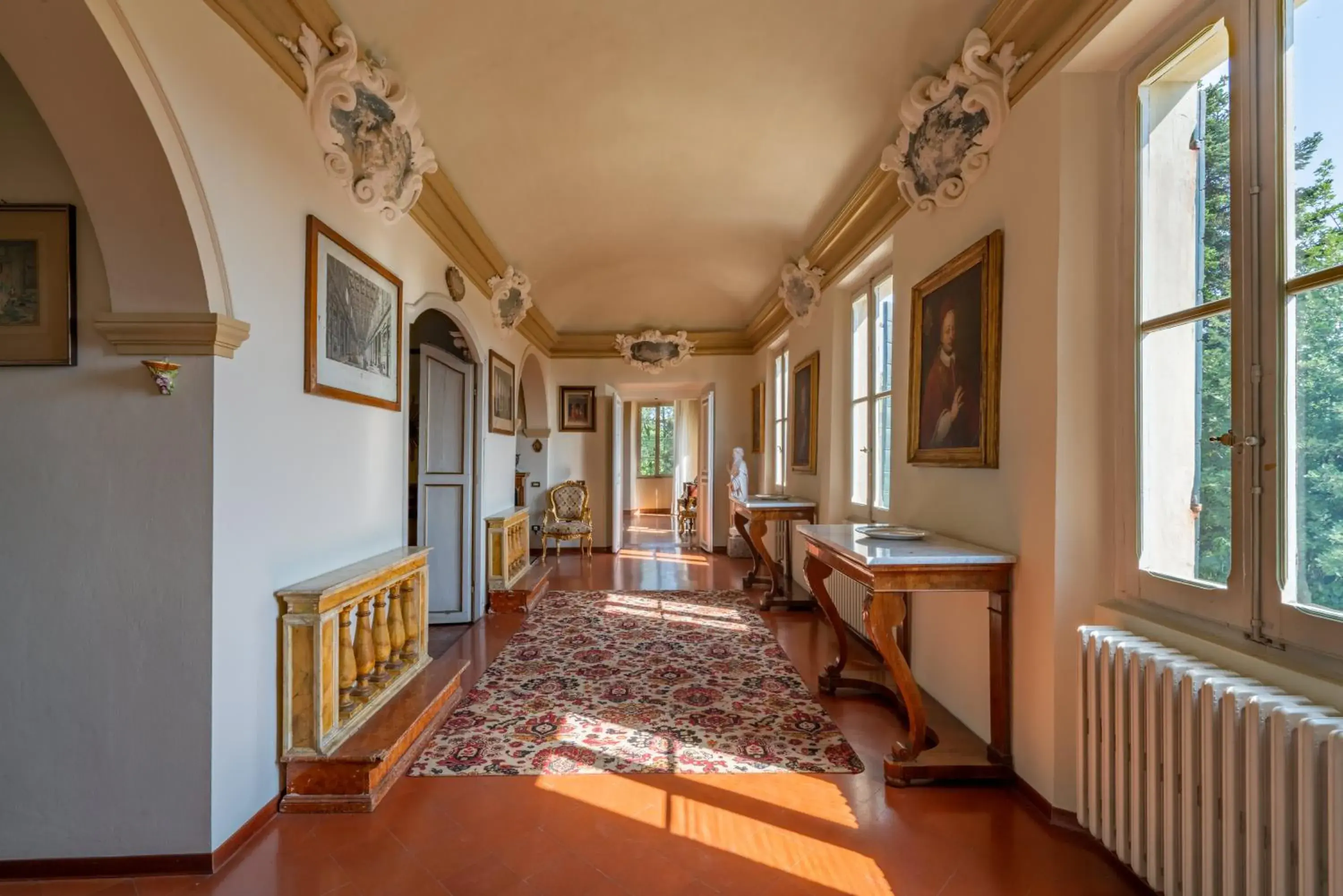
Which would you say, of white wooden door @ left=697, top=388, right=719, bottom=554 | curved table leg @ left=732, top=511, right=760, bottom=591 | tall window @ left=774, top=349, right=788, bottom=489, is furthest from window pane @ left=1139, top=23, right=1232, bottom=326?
white wooden door @ left=697, top=388, right=719, bottom=554

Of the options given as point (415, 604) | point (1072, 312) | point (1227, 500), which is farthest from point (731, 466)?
point (1227, 500)

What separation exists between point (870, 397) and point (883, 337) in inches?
17.9

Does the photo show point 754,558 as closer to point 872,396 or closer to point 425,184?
point 872,396

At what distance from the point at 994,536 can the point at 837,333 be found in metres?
2.75

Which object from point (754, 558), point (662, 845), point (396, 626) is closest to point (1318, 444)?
point (662, 845)

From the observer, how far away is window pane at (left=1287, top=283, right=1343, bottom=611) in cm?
138

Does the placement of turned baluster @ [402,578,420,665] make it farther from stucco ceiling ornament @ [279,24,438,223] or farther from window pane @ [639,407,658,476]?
window pane @ [639,407,658,476]

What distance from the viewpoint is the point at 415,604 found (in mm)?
3191

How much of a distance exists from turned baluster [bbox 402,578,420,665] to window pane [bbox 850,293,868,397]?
347 centimetres

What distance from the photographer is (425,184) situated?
3539 mm

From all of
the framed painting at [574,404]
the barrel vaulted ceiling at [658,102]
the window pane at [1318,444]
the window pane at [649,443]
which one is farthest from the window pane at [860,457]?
the window pane at [649,443]

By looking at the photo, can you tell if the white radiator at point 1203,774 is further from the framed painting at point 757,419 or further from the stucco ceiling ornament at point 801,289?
the framed painting at point 757,419

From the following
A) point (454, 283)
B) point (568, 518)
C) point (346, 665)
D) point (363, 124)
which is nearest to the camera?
point (346, 665)

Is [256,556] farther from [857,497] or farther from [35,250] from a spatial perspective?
[857,497]
